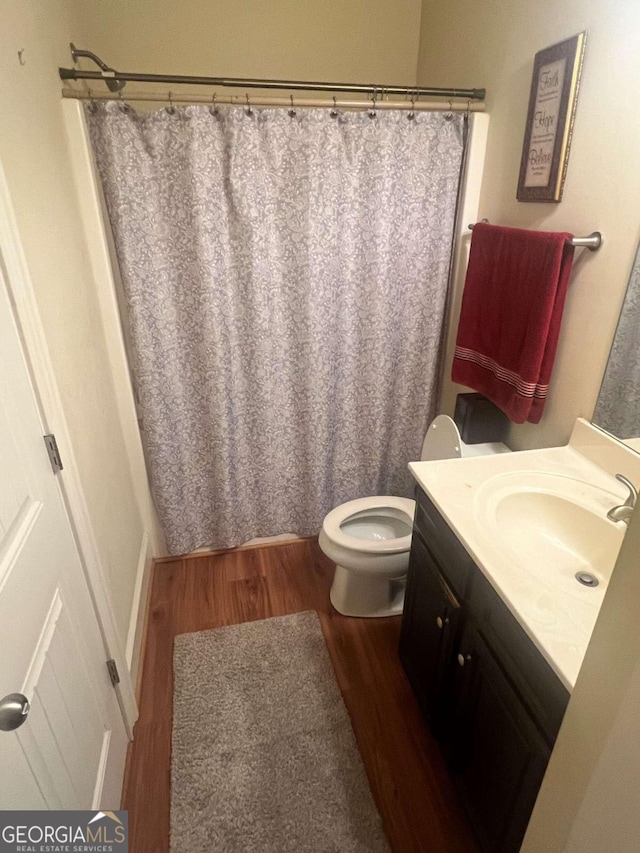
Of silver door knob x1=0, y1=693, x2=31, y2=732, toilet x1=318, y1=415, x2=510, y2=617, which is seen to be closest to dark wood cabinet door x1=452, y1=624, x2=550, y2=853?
toilet x1=318, y1=415, x2=510, y2=617

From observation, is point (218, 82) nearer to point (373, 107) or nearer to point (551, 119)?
point (373, 107)

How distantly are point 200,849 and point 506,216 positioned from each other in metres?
2.11

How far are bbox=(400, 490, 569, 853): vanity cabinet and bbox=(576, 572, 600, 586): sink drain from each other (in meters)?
0.25

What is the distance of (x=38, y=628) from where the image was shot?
2.90ft

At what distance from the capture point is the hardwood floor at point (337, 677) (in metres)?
1.28

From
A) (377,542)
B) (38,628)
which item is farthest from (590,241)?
(38,628)

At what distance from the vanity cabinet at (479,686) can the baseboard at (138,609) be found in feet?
3.18

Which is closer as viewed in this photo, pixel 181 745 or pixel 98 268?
pixel 181 745

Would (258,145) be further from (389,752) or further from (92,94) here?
(389,752)

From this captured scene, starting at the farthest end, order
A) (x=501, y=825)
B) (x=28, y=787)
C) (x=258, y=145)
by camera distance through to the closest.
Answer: (x=258, y=145), (x=501, y=825), (x=28, y=787)

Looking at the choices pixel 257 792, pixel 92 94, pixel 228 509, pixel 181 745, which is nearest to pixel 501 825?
pixel 257 792

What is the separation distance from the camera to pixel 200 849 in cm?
122

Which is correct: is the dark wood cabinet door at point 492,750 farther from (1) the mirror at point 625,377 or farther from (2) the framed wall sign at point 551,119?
(2) the framed wall sign at point 551,119

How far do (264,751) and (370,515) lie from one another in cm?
93
